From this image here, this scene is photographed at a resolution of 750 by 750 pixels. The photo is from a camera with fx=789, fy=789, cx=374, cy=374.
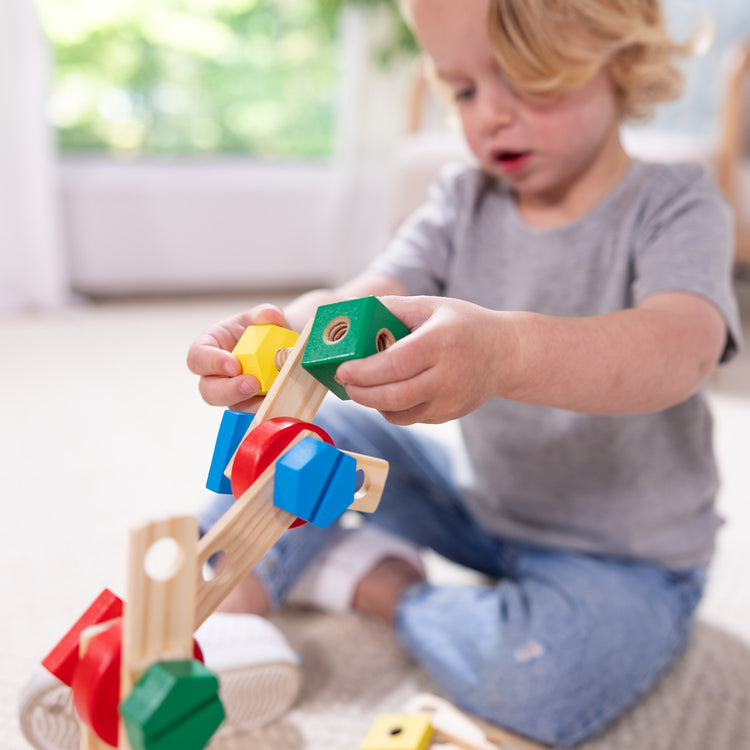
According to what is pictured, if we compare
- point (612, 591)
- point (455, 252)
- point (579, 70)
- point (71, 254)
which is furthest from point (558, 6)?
point (71, 254)

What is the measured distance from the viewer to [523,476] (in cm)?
70

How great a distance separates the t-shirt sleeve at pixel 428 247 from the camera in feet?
2.19

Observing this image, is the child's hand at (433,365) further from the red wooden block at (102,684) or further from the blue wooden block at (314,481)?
the red wooden block at (102,684)

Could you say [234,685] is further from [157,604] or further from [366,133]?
[366,133]

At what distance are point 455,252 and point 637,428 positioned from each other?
8.6 inches

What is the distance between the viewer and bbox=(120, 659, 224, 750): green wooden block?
295mm

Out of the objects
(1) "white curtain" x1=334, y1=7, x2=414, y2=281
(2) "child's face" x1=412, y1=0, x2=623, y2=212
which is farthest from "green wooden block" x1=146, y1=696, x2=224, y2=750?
(1) "white curtain" x1=334, y1=7, x2=414, y2=281

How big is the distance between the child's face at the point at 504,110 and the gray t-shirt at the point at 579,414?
0.05 metres

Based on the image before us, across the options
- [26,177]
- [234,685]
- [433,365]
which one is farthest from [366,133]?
[433,365]

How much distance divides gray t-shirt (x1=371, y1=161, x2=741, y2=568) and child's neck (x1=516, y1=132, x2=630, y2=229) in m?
0.01

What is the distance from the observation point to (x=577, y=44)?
59 centimetres

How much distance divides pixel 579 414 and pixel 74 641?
44 cm

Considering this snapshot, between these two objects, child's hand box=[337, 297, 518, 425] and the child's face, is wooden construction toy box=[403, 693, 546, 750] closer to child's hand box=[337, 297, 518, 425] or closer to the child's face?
child's hand box=[337, 297, 518, 425]

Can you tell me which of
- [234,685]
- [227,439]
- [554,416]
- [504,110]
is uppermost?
[504,110]
